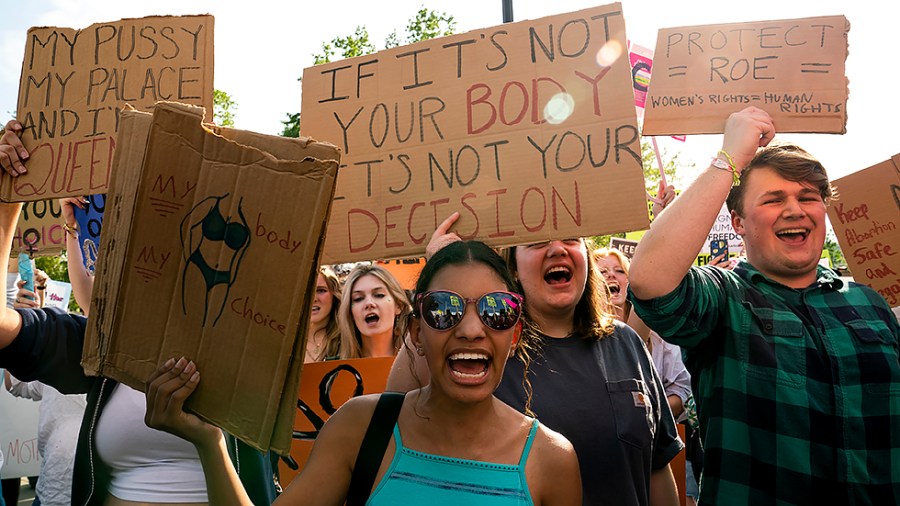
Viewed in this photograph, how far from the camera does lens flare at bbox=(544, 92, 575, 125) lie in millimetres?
2629

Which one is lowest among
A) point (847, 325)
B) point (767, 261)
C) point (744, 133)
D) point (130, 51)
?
point (847, 325)

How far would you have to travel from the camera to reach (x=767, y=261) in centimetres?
230

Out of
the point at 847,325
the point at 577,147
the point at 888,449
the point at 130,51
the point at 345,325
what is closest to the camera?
the point at 888,449

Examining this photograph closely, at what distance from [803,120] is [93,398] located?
8.78 feet

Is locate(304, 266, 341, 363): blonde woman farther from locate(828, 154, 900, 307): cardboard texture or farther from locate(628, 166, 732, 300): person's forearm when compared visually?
locate(828, 154, 900, 307): cardboard texture

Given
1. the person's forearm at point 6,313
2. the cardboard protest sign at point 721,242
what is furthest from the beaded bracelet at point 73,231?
the cardboard protest sign at point 721,242

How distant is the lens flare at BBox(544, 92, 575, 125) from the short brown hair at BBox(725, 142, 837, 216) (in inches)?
25.5

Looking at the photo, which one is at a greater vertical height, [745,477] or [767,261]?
[767,261]

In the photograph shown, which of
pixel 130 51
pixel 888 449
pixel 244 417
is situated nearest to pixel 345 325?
pixel 130 51

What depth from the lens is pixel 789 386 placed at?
2.08 metres

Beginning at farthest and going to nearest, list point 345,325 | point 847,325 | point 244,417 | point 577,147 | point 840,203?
point 345,325, point 840,203, point 577,147, point 847,325, point 244,417

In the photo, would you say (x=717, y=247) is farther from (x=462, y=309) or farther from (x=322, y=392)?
(x=462, y=309)

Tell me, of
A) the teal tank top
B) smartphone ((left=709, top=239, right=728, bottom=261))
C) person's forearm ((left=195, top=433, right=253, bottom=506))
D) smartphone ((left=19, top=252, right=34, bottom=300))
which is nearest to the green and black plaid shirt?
the teal tank top

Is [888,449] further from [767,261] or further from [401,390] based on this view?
[401,390]
